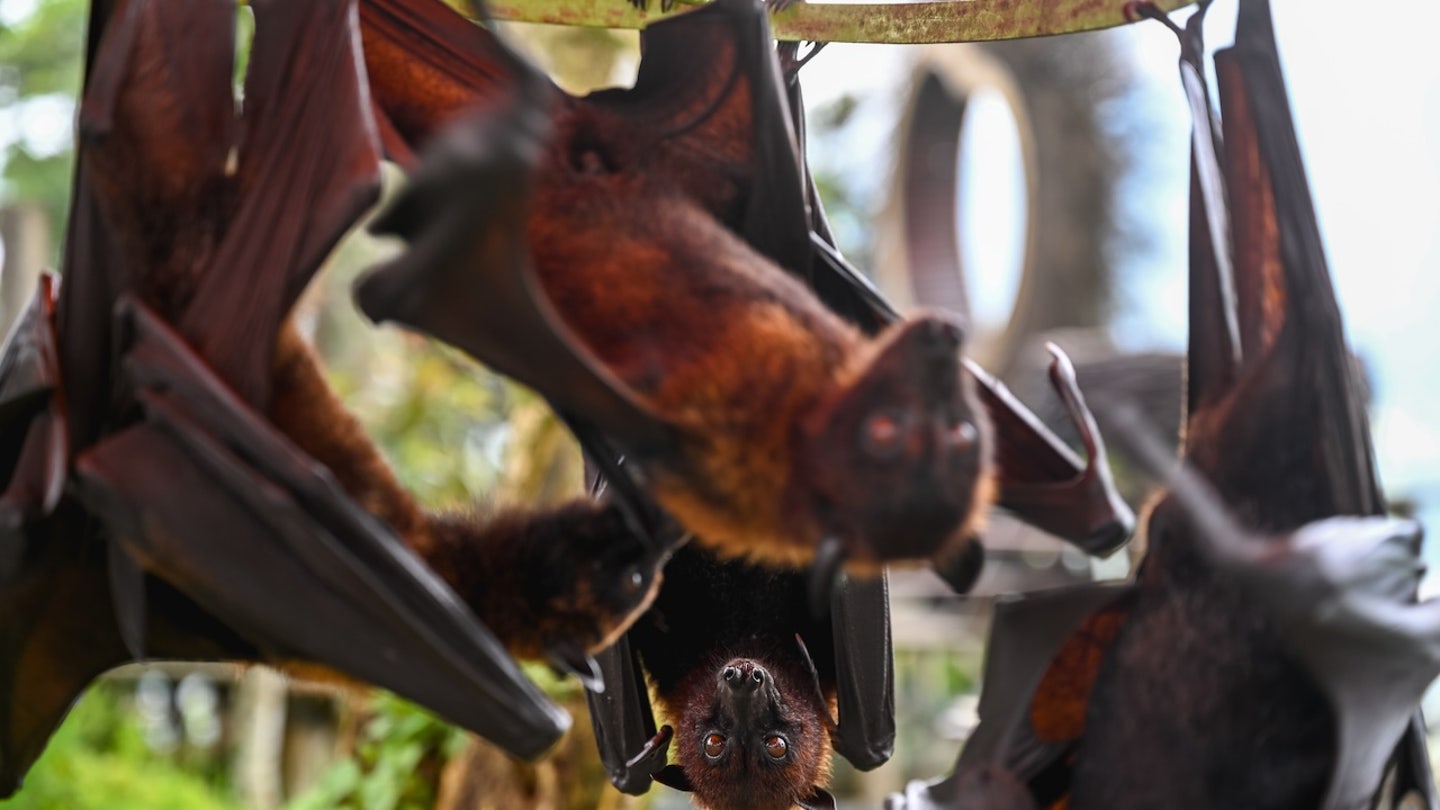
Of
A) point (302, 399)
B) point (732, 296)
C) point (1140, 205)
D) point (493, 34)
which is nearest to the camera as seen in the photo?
point (493, 34)

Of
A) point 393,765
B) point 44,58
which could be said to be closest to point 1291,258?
point 393,765

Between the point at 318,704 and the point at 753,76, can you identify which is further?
the point at 318,704

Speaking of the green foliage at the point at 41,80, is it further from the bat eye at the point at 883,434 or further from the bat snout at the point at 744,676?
the bat eye at the point at 883,434

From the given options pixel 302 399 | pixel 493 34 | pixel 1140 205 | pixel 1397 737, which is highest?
pixel 493 34

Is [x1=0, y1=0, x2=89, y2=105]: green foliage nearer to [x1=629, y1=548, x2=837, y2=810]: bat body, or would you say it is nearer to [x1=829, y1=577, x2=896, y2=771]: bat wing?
[x1=629, y1=548, x2=837, y2=810]: bat body

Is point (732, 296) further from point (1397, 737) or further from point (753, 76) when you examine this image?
point (1397, 737)

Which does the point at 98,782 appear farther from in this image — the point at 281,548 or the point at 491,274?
the point at 491,274

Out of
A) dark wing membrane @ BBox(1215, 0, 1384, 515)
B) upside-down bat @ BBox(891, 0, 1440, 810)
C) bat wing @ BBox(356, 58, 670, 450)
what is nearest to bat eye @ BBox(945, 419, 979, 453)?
bat wing @ BBox(356, 58, 670, 450)

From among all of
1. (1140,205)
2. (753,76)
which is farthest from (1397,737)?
(1140,205)
